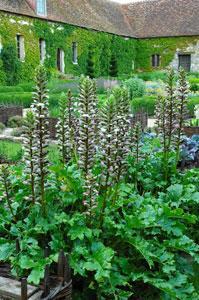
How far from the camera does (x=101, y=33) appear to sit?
3198 centimetres

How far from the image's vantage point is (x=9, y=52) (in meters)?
24.3

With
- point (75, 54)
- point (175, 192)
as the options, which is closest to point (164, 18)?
point (75, 54)

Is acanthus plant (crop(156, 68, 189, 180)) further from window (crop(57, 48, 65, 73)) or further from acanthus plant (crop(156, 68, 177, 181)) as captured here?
window (crop(57, 48, 65, 73))

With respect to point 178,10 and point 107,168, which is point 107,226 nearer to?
point 107,168

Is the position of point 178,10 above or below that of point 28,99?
above

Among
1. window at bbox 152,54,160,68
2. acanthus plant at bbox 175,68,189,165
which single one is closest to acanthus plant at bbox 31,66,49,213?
acanthus plant at bbox 175,68,189,165

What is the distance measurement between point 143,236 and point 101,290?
2.33ft

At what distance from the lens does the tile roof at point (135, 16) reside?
2998 cm

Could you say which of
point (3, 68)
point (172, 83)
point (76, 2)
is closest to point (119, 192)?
point (172, 83)

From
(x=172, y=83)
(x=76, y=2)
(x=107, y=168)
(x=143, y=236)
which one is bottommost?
(x=143, y=236)

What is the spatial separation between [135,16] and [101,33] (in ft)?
25.4

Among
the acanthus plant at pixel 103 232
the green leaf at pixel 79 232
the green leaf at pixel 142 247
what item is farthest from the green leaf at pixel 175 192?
the green leaf at pixel 79 232

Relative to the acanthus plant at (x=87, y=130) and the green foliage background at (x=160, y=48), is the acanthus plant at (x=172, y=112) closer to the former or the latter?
the acanthus plant at (x=87, y=130)

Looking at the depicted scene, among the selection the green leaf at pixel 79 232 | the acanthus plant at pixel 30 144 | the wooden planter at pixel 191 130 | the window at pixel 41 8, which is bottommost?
the wooden planter at pixel 191 130
